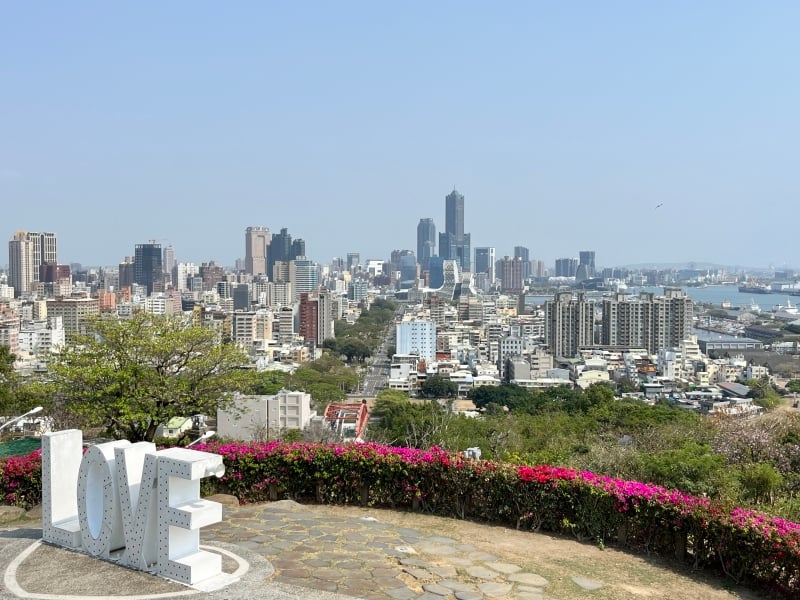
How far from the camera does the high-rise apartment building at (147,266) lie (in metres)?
107

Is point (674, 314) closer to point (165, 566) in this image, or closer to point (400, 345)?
point (400, 345)

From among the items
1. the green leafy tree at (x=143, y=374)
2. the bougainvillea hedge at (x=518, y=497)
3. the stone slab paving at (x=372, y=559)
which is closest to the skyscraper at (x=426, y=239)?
the green leafy tree at (x=143, y=374)

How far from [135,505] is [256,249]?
→ 463 feet

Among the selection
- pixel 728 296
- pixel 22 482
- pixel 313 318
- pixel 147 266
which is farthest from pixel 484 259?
pixel 22 482

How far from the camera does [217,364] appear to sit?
816 centimetres

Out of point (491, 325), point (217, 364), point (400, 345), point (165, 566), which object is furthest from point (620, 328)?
point (165, 566)

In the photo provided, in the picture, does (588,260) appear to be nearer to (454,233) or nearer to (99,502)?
(454,233)

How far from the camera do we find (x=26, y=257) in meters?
95.3

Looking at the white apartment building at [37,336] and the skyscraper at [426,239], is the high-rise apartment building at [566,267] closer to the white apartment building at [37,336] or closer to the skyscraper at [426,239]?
the skyscraper at [426,239]

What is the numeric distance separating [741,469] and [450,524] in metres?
2.33

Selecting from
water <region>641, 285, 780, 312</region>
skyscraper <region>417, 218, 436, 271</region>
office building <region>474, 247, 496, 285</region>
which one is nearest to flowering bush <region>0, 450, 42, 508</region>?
water <region>641, 285, 780, 312</region>

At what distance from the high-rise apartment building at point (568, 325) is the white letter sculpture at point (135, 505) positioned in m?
56.7

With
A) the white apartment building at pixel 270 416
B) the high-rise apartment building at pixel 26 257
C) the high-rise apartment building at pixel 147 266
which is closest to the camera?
the white apartment building at pixel 270 416

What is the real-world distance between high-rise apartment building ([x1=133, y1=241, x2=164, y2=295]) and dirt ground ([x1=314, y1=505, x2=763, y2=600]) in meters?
106
